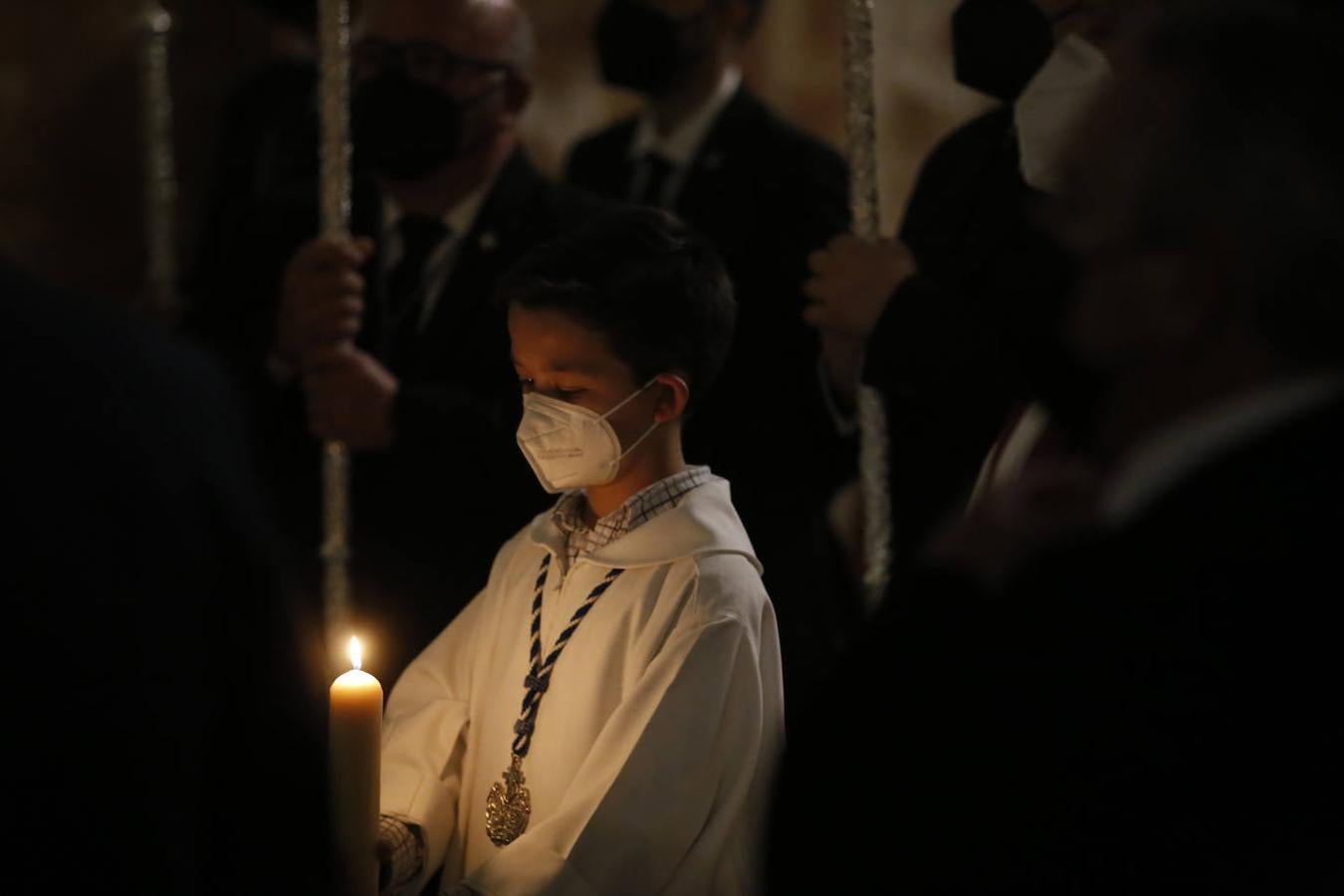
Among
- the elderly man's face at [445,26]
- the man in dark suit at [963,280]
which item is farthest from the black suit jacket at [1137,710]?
the elderly man's face at [445,26]

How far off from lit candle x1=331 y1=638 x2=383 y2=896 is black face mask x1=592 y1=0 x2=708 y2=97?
216 centimetres

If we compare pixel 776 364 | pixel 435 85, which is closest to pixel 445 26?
pixel 435 85

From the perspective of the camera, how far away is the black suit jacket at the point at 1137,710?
1.04 meters

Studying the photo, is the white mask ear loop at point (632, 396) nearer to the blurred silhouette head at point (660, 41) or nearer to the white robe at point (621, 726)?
the white robe at point (621, 726)

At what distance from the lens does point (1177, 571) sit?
1.06 m

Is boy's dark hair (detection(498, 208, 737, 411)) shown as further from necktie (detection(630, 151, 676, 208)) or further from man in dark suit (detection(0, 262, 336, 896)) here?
necktie (detection(630, 151, 676, 208))

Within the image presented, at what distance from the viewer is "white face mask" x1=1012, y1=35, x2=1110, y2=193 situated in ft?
Answer: 7.30

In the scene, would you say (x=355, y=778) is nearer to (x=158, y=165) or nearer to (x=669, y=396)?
(x=669, y=396)

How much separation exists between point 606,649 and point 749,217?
138 cm

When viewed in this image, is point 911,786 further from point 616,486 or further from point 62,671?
point 616,486

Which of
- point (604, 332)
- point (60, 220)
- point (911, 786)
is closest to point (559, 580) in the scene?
point (604, 332)

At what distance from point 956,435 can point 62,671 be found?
1.49m

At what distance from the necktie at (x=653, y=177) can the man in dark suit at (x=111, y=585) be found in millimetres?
2210

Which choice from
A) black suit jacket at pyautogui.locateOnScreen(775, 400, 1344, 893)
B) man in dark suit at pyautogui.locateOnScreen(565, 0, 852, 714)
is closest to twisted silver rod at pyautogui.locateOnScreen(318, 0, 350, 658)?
man in dark suit at pyautogui.locateOnScreen(565, 0, 852, 714)
